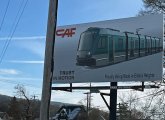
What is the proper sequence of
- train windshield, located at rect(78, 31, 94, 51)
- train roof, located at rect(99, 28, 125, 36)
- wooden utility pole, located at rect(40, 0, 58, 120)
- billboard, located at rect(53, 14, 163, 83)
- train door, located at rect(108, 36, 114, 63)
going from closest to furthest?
wooden utility pole, located at rect(40, 0, 58, 120)
billboard, located at rect(53, 14, 163, 83)
train roof, located at rect(99, 28, 125, 36)
train door, located at rect(108, 36, 114, 63)
train windshield, located at rect(78, 31, 94, 51)

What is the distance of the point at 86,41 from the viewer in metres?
22.5

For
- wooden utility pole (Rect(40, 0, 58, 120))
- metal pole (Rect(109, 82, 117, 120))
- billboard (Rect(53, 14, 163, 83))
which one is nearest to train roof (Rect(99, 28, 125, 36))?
billboard (Rect(53, 14, 163, 83))

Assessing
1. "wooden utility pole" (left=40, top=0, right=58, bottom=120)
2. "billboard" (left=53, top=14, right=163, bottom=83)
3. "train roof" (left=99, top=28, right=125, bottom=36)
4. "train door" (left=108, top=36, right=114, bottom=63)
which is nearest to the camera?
"wooden utility pole" (left=40, top=0, right=58, bottom=120)

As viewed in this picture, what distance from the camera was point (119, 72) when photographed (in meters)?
21.0

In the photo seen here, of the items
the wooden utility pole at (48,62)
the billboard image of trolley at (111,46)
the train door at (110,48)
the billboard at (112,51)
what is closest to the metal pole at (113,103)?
the billboard at (112,51)

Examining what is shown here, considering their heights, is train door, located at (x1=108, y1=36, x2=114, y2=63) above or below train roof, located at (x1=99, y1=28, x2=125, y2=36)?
below

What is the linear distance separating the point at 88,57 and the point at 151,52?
10.9 ft

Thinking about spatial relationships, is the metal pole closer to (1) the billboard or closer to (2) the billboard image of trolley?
(1) the billboard

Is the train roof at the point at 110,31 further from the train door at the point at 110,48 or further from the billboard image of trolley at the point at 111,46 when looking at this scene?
the train door at the point at 110,48

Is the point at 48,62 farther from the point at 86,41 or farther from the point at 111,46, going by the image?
the point at 86,41

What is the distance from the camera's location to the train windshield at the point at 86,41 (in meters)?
22.3

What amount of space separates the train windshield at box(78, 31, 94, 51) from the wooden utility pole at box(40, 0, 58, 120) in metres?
7.50

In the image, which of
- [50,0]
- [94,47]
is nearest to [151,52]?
[94,47]

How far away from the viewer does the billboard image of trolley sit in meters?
21.0
